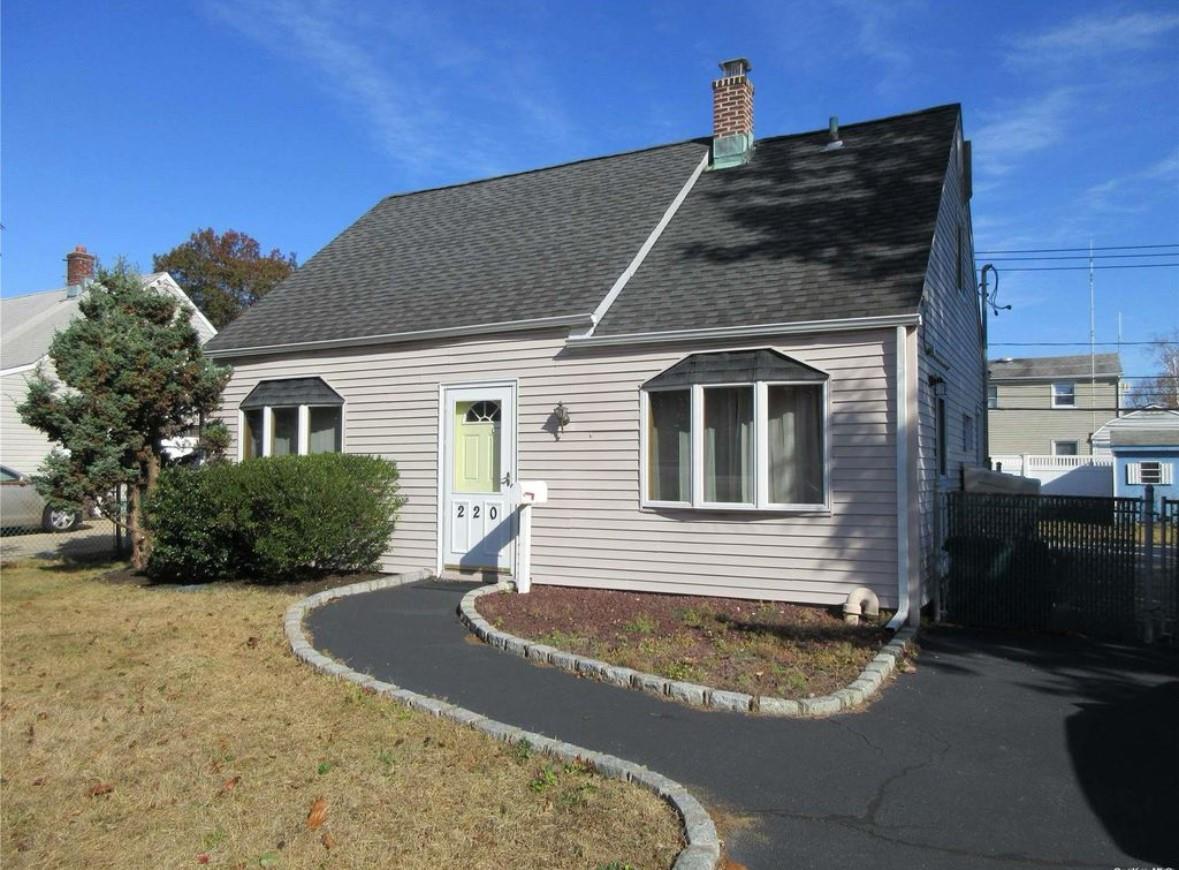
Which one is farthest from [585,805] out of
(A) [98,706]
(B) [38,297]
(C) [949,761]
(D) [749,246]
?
(B) [38,297]

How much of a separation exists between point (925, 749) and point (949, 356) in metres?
7.80

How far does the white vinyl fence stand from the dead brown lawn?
30.8 metres

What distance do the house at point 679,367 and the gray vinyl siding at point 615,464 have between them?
3 centimetres

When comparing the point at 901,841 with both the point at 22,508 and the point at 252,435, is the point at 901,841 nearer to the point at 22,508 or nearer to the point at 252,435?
the point at 252,435

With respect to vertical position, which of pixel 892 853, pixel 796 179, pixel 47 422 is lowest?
pixel 892 853

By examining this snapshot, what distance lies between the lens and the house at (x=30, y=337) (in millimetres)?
23422

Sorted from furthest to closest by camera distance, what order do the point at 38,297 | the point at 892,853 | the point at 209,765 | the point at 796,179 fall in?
the point at 38,297
the point at 796,179
the point at 209,765
the point at 892,853

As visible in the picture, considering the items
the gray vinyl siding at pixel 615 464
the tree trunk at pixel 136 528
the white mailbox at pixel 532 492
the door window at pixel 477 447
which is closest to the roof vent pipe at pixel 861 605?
the gray vinyl siding at pixel 615 464

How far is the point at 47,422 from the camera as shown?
39.3 feet

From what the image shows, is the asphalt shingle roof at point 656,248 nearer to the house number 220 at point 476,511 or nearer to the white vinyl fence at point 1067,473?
the house number 220 at point 476,511

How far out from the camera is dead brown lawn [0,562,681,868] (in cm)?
408

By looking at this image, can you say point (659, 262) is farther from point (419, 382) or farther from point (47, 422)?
point (47, 422)

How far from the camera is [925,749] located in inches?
213

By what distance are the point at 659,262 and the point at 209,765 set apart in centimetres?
846
